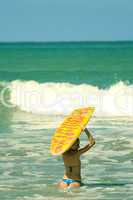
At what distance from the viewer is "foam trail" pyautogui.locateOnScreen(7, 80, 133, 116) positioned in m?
23.3

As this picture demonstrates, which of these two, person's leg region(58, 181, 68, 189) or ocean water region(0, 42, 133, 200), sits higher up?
ocean water region(0, 42, 133, 200)

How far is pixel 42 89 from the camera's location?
29.5 m

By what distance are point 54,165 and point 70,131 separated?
2094mm

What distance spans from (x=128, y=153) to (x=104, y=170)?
1666 millimetres

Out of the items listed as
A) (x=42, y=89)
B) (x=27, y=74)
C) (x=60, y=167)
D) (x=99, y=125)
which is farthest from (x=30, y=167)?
(x=27, y=74)

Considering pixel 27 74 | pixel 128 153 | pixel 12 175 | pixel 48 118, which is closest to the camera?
pixel 12 175

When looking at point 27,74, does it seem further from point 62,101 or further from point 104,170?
point 104,170

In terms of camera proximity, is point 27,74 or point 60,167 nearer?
point 60,167

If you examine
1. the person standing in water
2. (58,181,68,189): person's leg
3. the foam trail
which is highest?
the foam trail

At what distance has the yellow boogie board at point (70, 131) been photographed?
1051cm

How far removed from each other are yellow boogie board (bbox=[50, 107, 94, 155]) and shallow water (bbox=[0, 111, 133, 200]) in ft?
2.03

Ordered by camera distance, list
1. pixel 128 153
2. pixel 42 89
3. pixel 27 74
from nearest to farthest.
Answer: pixel 128 153 < pixel 42 89 < pixel 27 74

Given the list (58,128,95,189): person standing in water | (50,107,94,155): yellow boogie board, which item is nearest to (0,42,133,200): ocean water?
(58,128,95,189): person standing in water

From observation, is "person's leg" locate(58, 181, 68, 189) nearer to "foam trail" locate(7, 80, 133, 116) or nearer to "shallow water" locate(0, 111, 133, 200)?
"shallow water" locate(0, 111, 133, 200)
